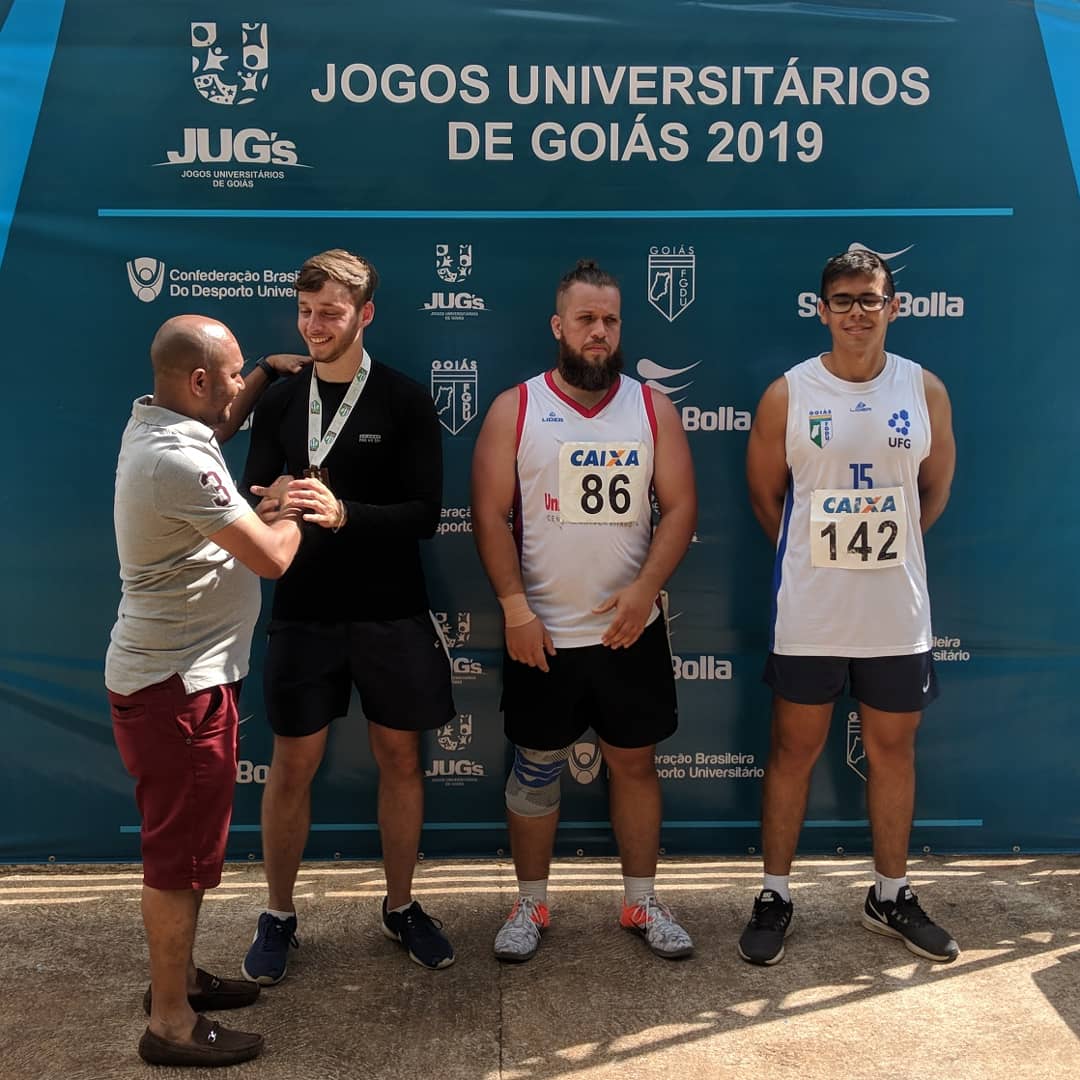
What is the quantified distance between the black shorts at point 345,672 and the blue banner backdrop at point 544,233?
2.43 ft

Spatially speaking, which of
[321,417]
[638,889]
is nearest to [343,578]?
[321,417]

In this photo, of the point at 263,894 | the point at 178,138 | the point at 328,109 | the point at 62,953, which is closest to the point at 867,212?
the point at 328,109

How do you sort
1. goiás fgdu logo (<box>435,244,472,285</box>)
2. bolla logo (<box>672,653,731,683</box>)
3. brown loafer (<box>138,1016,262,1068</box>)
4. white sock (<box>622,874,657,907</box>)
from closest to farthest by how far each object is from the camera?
brown loafer (<box>138,1016,262,1068</box>)
white sock (<box>622,874,657,907</box>)
goiás fgdu logo (<box>435,244,472,285</box>)
bolla logo (<box>672,653,731,683</box>)

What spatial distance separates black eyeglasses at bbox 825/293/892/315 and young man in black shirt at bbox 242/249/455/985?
128 cm

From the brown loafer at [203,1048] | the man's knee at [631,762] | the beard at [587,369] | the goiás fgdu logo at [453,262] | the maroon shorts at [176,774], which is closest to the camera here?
the maroon shorts at [176,774]

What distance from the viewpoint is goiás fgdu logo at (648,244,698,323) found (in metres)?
3.95

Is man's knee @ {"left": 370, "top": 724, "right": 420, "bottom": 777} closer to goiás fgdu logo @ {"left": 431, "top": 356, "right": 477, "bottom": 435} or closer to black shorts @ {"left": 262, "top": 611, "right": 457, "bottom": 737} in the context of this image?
black shorts @ {"left": 262, "top": 611, "right": 457, "bottom": 737}

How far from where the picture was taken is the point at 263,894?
3945 millimetres

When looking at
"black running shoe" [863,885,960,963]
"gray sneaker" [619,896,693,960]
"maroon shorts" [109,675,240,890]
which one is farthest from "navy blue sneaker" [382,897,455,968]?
"black running shoe" [863,885,960,963]

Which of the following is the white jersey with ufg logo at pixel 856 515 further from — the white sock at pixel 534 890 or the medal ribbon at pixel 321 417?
the medal ribbon at pixel 321 417

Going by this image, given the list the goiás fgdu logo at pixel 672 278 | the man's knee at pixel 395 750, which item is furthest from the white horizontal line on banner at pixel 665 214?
the man's knee at pixel 395 750

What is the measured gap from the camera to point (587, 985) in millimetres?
3297

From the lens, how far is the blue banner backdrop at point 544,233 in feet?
12.7

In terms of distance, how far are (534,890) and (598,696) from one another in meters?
0.71
